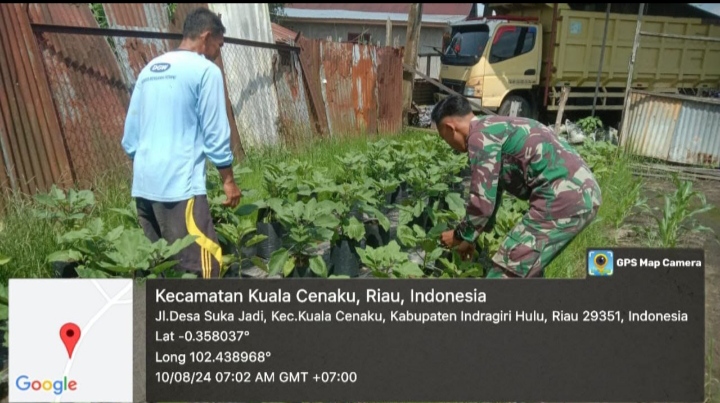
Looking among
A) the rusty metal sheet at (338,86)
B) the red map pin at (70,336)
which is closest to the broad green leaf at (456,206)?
the red map pin at (70,336)

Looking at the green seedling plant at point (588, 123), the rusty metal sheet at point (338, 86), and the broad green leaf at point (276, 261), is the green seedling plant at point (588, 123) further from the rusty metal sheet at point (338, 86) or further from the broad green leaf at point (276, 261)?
the broad green leaf at point (276, 261)

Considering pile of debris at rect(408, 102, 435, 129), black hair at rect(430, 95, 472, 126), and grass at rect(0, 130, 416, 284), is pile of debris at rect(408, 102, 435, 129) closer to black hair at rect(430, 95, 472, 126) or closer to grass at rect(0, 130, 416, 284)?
grass at rect(0, 130, 416, 284)

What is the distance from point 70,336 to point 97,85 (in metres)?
4.03

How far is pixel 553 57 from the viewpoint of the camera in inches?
538

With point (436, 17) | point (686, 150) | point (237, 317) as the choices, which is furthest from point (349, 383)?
point (436, 17)

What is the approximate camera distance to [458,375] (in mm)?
2006

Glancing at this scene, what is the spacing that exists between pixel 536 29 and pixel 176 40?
29.6ft

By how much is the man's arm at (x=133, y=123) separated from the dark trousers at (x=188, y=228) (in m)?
0.28

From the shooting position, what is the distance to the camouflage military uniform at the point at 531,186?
3.18 m

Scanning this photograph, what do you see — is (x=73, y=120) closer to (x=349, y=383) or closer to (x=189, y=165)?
(x=189, y=165)

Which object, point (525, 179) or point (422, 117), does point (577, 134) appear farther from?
point (525, 179)

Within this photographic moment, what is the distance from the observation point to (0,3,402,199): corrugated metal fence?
4668 mm

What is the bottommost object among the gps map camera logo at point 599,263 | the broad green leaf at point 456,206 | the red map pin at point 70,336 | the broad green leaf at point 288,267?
the broad green leaf at point 288,267

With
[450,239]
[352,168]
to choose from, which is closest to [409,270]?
[450,239]
